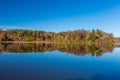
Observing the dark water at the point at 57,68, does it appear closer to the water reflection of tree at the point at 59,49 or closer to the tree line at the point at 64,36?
the water reflection of tree at the point at 59,49

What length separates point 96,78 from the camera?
1244cm

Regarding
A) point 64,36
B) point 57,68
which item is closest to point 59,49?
point 57,68

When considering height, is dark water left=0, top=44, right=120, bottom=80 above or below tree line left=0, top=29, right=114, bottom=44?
below

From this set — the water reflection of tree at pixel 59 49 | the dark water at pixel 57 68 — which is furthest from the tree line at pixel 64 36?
the dark water at pixel 57 68

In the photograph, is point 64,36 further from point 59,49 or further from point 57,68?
point 57,68

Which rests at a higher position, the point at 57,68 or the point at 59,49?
the point at 57,68

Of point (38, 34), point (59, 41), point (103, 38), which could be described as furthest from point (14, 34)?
point (103, 38)

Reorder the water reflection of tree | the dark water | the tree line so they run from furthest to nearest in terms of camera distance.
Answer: the tree line → the water reflection of tree → the dark water

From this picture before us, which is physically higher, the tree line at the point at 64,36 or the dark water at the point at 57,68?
the tree line at the point at 64,36

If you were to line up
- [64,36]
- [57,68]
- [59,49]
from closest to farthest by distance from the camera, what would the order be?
[57,68]
[59,49]
[64,36]

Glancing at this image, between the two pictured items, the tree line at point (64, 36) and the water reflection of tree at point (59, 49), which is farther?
the tree line at point (64, 36)

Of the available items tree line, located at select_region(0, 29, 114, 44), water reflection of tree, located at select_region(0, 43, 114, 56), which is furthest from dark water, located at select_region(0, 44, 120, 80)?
tree line, located at select_region(0, 29, 114, 44)

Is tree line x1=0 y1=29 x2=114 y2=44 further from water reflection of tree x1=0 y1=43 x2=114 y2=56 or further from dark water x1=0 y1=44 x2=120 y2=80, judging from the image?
dark water x1=0 y1=44 x2=120 y2=80

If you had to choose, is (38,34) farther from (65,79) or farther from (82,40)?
(65,79)
